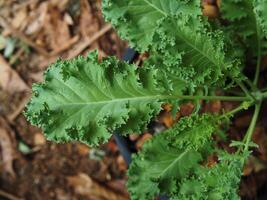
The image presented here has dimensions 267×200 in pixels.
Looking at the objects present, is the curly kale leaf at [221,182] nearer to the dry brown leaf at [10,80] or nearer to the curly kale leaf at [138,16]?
the curly kale leaf at [138,16]

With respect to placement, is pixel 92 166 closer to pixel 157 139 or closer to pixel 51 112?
pixel 157 139

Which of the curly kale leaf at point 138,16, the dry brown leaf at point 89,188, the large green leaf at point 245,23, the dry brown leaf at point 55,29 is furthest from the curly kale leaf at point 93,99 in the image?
the dry brown leaf at point 55,29

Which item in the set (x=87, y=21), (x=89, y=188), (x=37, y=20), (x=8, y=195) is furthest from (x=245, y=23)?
(x=8, y=195)

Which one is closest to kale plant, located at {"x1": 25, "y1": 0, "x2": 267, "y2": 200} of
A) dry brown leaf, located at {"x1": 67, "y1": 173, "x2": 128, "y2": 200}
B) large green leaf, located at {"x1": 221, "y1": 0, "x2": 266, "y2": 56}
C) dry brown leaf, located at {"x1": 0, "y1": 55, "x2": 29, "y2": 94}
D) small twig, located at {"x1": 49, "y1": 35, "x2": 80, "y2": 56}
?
large green leaf, located at {"x1": 221, "y1": 0, "x2": 266, "y2": 56}

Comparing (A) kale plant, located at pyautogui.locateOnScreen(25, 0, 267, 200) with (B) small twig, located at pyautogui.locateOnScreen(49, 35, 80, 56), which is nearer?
(A) kale plant, located at pyautogui.locateOnScreen(25, 0, 267, 200)

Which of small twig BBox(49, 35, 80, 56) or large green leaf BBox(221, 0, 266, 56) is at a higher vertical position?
small twig BBox(49, 35, 80, 56)

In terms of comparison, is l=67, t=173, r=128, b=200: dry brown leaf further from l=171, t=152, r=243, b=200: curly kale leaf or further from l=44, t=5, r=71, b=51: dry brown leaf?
l=171, t=152, r=243, b=200: curly kale leaf

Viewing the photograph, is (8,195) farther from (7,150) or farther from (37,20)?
(37,20)

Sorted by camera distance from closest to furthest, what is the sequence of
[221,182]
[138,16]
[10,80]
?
[221,182]
[138,16]
[10,80]

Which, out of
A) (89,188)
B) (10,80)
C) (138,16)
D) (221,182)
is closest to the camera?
(221,182)
